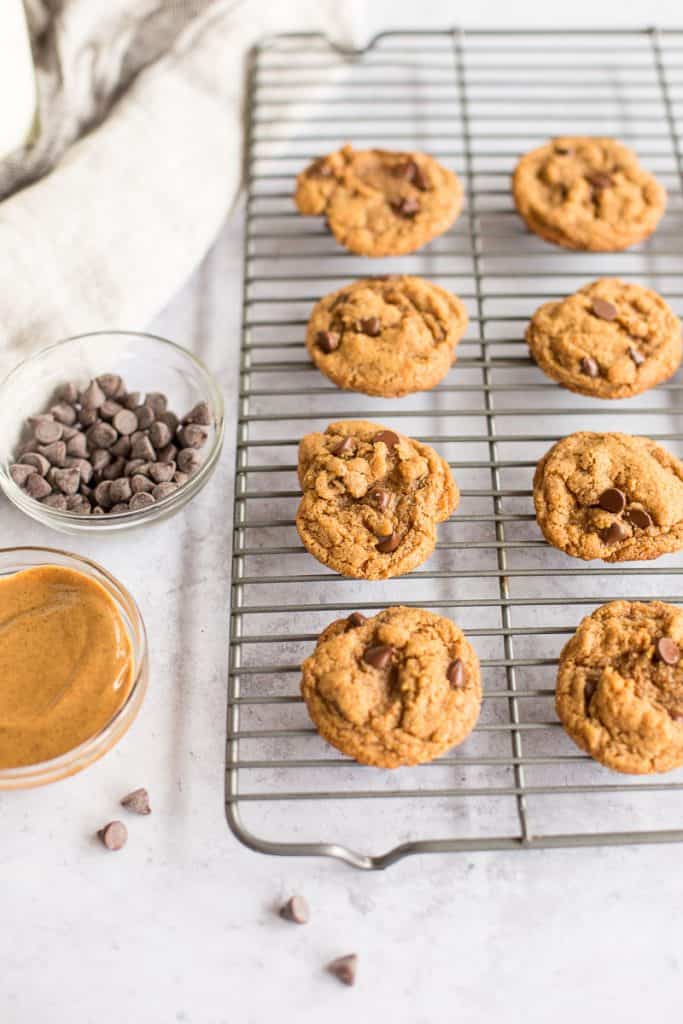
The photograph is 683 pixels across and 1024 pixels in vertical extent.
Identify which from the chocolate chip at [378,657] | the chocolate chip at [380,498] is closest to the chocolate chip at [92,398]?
the chocolate chip at [380,498]

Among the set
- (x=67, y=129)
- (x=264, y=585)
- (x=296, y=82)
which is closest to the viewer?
(x=264, y=585)

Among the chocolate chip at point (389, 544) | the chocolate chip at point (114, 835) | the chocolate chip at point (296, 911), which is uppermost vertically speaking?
the chocolate chip at point (389, 544)

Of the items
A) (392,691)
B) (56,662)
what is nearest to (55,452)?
(56,662)

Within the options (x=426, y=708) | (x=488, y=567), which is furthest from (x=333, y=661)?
(x=488, y=567)

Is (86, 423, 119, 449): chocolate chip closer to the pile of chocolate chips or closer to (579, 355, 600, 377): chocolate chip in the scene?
the pile of chocolate chips

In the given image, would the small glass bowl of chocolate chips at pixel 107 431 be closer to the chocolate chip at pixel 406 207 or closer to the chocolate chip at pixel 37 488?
the chocolate chip at pixel 37 488

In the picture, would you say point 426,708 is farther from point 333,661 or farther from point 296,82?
point 296,82
